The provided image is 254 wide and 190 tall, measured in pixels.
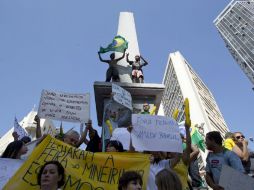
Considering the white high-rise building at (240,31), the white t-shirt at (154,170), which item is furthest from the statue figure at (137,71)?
the white high-rise building at (240,31)

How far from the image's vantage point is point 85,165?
159 inches

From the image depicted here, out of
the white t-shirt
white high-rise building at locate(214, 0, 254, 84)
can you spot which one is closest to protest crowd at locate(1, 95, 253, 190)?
the white t-shirt

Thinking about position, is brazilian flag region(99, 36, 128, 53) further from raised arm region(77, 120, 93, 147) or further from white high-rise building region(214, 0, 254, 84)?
white high-rise building region(214, 0, 254, 84)

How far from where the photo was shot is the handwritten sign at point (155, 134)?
4.57 metres

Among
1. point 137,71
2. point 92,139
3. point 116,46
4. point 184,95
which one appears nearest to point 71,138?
point 92,139

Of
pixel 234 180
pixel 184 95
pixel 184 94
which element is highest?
pixel 184 94

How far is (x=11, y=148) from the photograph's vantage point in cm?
419

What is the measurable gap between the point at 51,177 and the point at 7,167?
3.06 feet

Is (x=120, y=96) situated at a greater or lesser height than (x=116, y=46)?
lesser

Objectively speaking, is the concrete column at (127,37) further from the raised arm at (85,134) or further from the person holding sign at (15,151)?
the person holding sign at (15,151)

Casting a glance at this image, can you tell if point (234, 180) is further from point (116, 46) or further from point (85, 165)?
point (116, 46)

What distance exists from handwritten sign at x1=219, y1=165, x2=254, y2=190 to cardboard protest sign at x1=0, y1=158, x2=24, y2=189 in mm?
2300

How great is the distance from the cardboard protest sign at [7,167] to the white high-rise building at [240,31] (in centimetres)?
7828

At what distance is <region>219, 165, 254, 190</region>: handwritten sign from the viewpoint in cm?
334
